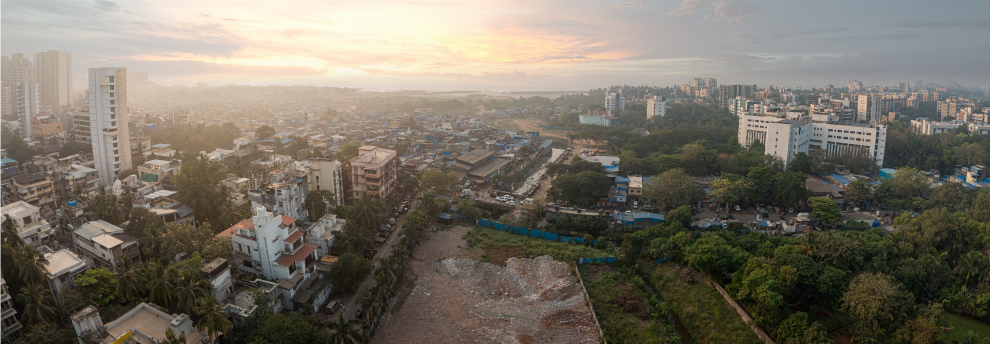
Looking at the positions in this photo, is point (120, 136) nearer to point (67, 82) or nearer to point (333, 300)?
point (333, 300)

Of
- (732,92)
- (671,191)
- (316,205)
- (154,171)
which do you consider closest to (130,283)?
(316,205)

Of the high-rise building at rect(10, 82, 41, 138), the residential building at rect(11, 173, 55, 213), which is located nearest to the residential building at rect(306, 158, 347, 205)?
the residential building at rect(11, 173, 55, 213)

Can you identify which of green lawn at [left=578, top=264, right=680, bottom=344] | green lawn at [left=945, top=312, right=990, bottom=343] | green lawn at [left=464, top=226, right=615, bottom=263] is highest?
green lawn at [left=464, top=226, right=615, bottom=263]

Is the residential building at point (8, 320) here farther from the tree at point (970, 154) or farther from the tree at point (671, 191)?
the tree at point (970, 154)

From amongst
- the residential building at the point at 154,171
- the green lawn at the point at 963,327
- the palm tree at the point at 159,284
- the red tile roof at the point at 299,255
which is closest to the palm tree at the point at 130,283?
the palm tree at the point at 159,284

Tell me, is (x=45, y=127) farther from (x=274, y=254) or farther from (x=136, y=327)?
(x=136, y=327)

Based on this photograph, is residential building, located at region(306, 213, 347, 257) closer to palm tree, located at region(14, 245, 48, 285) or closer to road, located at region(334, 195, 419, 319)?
road, located at region(334, 195, 419, 319)
